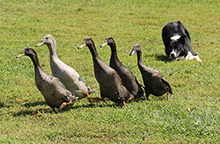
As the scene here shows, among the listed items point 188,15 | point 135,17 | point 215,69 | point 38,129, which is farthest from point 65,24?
point 38,129

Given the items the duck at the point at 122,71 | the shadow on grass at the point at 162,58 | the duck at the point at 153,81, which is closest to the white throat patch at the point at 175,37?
the shadow on grass at the point at 162,58

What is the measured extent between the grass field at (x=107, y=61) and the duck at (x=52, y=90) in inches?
7.5

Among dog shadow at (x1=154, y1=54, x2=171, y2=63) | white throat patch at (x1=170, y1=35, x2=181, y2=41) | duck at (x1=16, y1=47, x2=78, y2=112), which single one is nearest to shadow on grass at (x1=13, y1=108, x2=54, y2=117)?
duck at (x1=16, y1=47, x2=78, y2=112)

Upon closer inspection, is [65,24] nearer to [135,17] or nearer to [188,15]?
[135,17]

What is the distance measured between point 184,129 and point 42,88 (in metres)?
2.41

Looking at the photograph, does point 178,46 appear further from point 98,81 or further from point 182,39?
point 98,81

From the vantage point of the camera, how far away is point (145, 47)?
12.5 metres

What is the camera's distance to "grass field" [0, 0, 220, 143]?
18.2ft

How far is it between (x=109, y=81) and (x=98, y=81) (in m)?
0.20

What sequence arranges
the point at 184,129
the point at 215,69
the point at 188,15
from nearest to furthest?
the point at 184,129 < the point at 215,69 < the point at 188,15

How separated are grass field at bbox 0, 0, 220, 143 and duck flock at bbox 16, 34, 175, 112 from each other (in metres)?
0.21

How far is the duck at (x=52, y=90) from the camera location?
20.0 feet

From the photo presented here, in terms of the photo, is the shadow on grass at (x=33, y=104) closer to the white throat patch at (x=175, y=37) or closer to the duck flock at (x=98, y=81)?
the duck flock at (x=98, y=81)

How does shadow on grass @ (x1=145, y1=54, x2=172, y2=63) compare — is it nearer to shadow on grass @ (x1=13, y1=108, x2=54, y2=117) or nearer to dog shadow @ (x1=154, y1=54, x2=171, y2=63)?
dog shadow @ (x1=154, y1=54, x2=171, y2=63)
